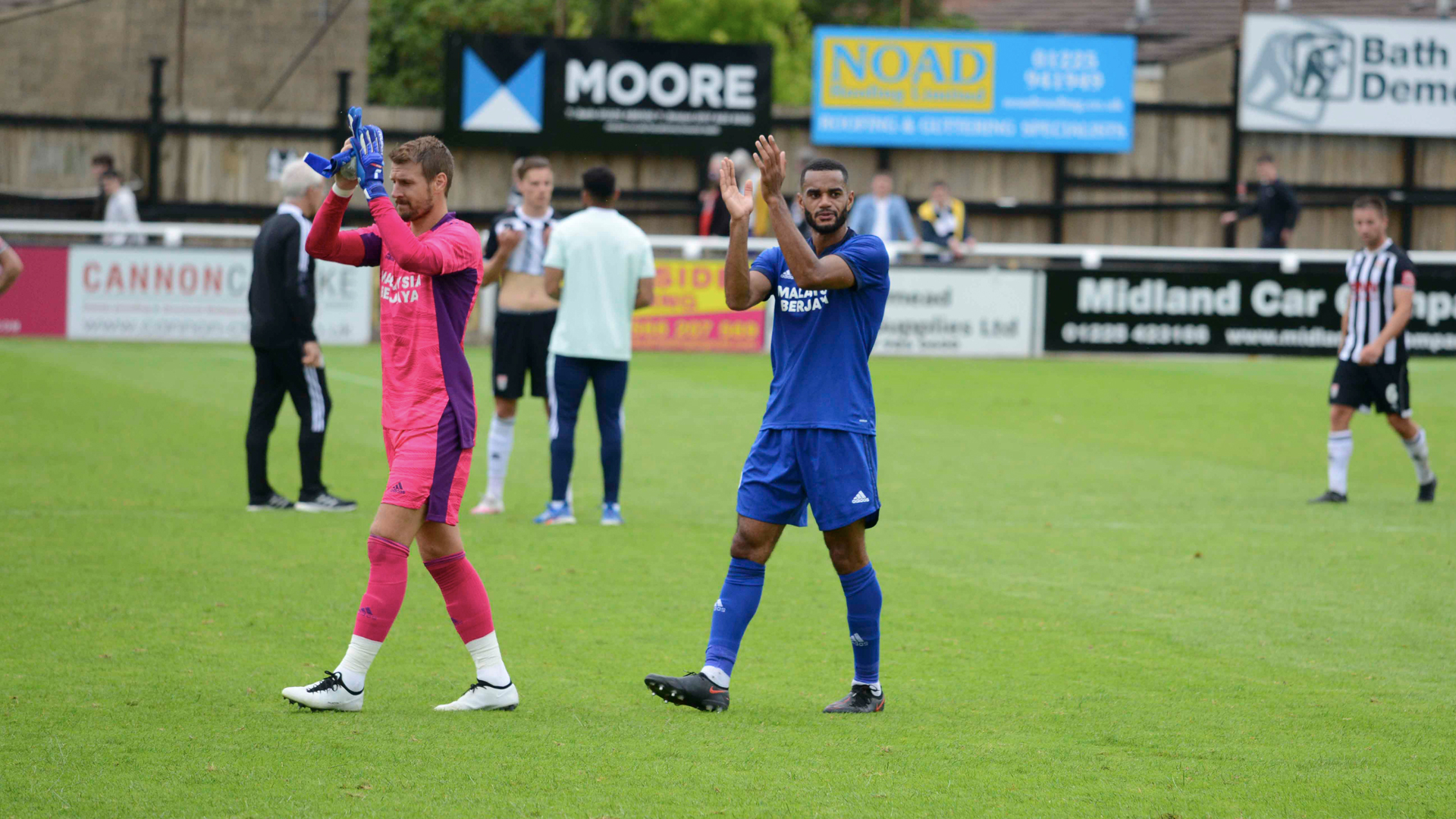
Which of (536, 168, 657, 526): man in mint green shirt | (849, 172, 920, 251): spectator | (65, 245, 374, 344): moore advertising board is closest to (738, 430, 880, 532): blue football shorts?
(536, 168, 657, 526): man in mint green shirt

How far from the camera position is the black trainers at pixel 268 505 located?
9648mm

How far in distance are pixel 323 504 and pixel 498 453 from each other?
3.57ft

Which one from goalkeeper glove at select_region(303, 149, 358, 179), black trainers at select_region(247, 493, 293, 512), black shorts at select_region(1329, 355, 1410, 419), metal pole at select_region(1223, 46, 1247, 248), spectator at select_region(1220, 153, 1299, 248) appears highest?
metal pole at select_region(1223, 46, 1247, 248)

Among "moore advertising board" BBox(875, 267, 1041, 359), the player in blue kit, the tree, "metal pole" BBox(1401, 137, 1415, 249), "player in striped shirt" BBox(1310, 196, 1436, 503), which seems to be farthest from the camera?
the tree

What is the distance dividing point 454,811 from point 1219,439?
1084 centimetres

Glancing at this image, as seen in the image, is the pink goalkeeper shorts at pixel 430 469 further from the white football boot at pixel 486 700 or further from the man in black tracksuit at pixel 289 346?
the man in black tracksuit at pixel 289 346

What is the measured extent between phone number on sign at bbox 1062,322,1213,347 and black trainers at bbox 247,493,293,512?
13018 mm

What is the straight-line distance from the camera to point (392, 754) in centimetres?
475

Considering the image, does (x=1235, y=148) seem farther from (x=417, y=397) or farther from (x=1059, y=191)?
(x=417, y=397)

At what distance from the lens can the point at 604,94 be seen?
26.8 metres

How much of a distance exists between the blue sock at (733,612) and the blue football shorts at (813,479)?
0.19 m

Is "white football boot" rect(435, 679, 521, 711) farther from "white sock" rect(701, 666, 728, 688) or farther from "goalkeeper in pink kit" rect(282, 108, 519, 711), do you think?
"white sock" rect(701, 666, 728, 688)

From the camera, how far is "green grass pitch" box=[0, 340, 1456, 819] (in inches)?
178

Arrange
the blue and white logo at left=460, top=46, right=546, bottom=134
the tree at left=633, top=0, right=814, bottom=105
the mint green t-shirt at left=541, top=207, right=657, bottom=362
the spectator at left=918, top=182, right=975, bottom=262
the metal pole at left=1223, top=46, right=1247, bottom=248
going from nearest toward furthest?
the mint green t-shirt at left=541, top=207, right=657, bottom=362
the spectator at left=918, top=182, right=975, bottom=262
the blue and white logo at left=460, top=46, right=546, bottom=134
the metal pole at left=1223, top=46, right=1247, bottom=248
the tree at left=633, top=0, right=814, bottom=105
